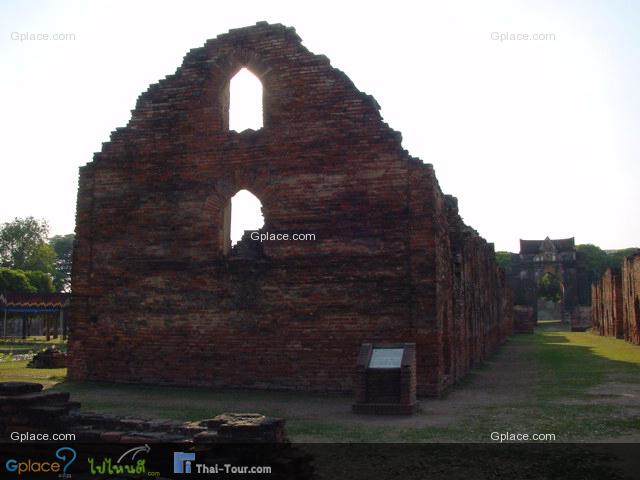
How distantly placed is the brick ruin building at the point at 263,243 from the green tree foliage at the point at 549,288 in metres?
69.8

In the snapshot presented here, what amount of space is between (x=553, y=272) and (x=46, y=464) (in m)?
75.1

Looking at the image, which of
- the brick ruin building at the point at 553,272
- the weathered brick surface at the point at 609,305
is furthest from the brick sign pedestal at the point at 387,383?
the brick ruin building at the point at 553,272

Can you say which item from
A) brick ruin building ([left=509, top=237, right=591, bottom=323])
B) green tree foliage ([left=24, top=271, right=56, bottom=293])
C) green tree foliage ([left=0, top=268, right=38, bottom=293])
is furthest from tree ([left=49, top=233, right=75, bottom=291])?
brick ruin building ([left=509, top=237, right=591, bottom=323])

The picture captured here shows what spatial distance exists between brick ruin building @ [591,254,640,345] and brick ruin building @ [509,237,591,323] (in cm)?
2214

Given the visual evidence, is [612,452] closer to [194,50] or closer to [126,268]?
[126,268]

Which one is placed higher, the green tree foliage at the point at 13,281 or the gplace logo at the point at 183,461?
the green tree foliage at the point at 13,281

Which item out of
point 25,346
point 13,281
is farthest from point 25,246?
point 25,346

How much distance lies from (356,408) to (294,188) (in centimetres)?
476

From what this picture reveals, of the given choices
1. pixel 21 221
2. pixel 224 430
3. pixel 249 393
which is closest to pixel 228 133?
pixel 249 393

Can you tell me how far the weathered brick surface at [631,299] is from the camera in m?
29.6

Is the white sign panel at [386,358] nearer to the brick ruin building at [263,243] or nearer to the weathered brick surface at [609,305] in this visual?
the brick ruin building at [263,243]

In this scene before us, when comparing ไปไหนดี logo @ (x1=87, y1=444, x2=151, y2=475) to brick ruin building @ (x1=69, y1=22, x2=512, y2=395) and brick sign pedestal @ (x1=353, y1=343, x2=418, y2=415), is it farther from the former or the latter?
brick ruin building @ (x1=69, y1=22, x2=512, y2=395)

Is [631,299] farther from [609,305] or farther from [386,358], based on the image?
[386,358]

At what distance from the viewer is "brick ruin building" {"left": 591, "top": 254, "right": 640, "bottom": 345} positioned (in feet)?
98.5
